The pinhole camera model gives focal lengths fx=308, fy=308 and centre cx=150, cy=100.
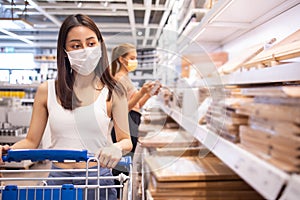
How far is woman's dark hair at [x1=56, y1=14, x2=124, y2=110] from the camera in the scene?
1253 millimetres

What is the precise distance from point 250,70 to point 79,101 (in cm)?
69

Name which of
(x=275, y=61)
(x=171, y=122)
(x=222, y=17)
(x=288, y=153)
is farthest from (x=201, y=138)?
(x=171, y=122)

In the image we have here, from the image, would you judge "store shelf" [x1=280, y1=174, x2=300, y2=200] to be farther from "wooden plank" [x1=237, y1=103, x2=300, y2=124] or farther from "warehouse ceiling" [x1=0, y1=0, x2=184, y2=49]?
"warehouse ceiling" [x1=0, y1=0, x2=184, y2=49]

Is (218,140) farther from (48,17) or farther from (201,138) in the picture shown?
(48,17)

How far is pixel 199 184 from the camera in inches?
59.7

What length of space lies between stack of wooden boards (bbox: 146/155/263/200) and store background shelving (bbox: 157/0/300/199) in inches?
8.1

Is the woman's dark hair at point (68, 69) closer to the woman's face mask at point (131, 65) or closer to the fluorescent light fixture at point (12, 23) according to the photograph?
the woman's face mask at point (131, 65)

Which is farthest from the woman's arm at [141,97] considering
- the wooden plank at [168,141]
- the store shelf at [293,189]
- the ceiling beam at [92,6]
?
the store shelf at [293,189]

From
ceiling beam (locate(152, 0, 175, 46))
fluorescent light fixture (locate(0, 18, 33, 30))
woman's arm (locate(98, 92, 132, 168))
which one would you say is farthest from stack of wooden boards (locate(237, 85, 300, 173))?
fluorescent light fixture (locate(0, 18, 33, 30))

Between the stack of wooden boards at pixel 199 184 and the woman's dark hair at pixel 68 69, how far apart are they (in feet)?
1.77

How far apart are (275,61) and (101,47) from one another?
691 millimetres

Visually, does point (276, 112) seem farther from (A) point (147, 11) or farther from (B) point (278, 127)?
(A) point (147, 11)

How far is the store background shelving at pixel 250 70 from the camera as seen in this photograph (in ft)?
1.69

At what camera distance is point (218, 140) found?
1061 millimetres
